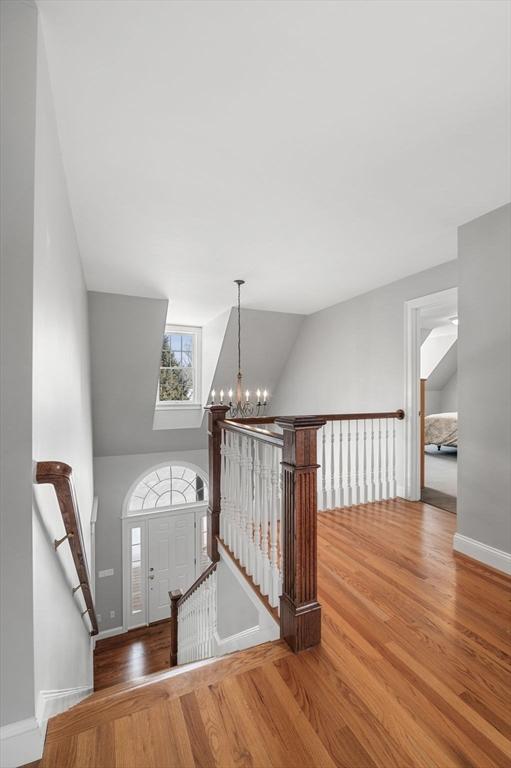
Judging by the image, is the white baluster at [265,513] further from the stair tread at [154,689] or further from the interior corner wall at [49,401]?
the interior corner wall at [49,401]

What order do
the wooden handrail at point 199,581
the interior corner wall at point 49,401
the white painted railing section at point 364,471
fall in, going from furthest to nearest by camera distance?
the white painted railing section at point 364,471 → the wooden handrail at point 199,581 → the interior corner wall at point 49,401

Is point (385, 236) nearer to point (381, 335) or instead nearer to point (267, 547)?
point (381, 335)

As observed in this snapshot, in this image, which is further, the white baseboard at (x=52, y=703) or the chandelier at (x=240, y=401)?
the chandelier at (x=240, y=401)

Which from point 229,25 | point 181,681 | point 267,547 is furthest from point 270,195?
point 181,681

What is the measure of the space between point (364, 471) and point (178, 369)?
3.86m

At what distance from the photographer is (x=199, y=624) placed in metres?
3.17

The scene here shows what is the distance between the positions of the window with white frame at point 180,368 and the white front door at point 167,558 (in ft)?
7.18

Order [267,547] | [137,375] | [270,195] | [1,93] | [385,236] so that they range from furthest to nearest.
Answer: [137,375] < [385,236] < [270,195] < [267,547] < [1,93]

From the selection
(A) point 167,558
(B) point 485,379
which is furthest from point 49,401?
(A) point 167,558

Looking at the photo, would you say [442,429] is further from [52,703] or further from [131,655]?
[52,703]

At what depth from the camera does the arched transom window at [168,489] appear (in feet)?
21.2

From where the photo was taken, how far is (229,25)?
1268mm

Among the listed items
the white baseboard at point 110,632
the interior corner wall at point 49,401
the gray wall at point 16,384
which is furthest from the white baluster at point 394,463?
the white baseboard at point 110,632

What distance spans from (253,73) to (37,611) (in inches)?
83.6
